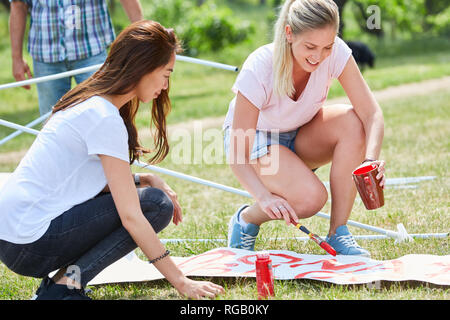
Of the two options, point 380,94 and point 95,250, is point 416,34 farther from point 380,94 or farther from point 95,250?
point 95,250

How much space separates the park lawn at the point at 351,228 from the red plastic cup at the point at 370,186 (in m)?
0.37

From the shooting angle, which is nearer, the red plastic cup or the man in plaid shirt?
the red plastic cup

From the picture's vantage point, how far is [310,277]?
2820 millimetres

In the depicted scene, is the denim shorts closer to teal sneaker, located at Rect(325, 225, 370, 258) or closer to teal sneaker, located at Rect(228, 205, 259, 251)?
teal sneaker, located at Rect(228, 205, 259, 251)

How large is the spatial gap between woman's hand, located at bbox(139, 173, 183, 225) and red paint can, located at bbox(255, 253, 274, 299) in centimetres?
47

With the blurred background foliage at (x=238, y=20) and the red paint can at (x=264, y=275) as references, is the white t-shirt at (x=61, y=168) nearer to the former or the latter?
the red paint can at (x=264, y=275)

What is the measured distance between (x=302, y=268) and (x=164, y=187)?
0.71 m

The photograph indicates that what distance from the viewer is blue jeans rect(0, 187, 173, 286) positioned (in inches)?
98.0

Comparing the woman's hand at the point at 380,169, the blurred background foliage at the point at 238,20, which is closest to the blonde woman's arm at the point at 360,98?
the woman's hand at the point at 380,169

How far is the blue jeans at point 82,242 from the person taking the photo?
249 centimetres

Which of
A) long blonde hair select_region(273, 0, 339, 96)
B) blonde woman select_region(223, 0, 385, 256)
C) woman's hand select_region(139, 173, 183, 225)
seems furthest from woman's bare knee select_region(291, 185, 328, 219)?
woman's hand select_region(139, 173, 183, 225)
